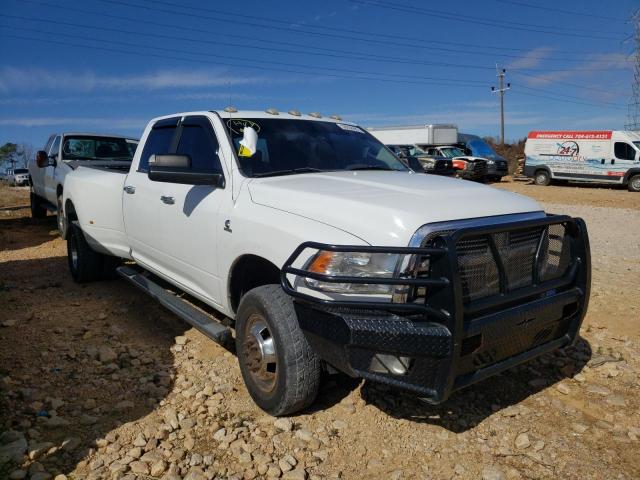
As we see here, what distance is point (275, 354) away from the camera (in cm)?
291

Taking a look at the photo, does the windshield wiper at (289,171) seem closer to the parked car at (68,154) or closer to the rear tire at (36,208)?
the parked car at (68,154)

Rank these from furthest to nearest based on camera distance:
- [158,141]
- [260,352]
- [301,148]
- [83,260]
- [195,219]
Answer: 1. [83,260]
2. [158,141]
3. [301,148]
4. [195,219]
5. [260,352]

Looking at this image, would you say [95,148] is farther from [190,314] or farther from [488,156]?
[488,156]

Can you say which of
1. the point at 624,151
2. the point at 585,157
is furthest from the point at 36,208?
the point at 624,151

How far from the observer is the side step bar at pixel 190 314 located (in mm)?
3369

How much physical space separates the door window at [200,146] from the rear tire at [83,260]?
2.29 m

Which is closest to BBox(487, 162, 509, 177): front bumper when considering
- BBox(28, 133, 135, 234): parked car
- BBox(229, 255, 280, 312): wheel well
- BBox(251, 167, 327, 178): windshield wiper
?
BBox(28, 133, 135, 234): parked car

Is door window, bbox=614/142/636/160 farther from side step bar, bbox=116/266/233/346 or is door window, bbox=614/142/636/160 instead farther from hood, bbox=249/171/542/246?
side step bar, bbox=116/266/233/346

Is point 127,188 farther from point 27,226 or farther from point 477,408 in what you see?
point 27,226

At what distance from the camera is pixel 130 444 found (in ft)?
9.25

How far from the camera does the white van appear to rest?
21406 millimetres

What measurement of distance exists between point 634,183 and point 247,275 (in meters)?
22.5

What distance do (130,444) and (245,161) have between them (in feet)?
6.28

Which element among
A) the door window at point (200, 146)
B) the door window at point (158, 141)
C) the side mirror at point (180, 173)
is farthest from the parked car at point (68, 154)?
the side mirror at point (180, 173)
